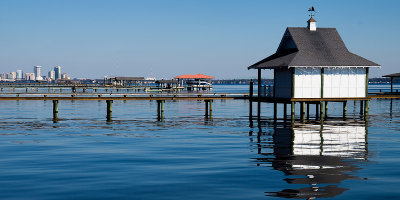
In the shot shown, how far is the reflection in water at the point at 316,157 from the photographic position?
14373mm

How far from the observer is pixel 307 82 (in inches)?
1387

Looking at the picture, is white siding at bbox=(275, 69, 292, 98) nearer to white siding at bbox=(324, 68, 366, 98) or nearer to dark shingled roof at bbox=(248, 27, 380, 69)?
dark shingled roof at bbox=(248, 27, 380, 69)

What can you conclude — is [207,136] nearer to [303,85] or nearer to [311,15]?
[303,85]

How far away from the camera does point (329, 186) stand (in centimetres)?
1455

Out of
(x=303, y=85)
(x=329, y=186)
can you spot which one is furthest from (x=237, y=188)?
(x=303, y=85)

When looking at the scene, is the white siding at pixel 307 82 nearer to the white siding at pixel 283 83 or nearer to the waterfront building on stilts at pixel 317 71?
the waterfront building on stilts at pixel 317 71

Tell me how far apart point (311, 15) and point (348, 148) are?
1879 cm

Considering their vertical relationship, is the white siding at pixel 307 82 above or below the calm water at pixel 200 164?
above

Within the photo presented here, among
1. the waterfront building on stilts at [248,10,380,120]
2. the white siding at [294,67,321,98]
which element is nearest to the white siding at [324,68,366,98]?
the waterfront building on stilts at [248,10,380,120]

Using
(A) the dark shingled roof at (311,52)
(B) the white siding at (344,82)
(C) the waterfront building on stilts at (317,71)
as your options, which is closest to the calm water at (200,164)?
(C) the waterfront building on stilts at (317,71)

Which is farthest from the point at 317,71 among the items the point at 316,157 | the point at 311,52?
the point at 316,157

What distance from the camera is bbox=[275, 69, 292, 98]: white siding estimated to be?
117 ft

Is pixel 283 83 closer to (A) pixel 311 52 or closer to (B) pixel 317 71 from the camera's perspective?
(B) pixel 317 71

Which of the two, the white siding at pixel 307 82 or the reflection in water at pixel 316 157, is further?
the white siding at pixel 307 82
